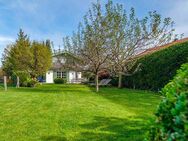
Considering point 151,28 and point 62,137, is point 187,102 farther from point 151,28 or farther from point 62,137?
point 151,28

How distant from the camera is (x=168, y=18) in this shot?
2402 cm

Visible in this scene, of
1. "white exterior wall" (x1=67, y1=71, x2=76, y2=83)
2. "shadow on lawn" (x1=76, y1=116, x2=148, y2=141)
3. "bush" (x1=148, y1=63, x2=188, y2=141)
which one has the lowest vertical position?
"shadow on lawn" (x1=76, y1=116, x2=148, y2=141)

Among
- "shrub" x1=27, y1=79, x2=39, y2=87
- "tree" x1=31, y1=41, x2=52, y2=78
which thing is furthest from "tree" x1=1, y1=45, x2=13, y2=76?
"shrub" x1=27, y1=79, x2=39, y2=87

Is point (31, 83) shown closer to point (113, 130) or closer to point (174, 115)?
point (113, 130)

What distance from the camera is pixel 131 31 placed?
24.4 meters

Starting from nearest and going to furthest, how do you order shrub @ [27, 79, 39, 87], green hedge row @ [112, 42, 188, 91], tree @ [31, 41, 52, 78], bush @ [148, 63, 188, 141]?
bush @ [148, 63, 188, 141] < green hedge row @ [112, 42, 188, 91] < shrub @ [27, 79, 39, 87] < tree @ [31, 41, 52, 78]

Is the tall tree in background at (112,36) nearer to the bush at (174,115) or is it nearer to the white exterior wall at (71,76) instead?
the bush at (174,115)

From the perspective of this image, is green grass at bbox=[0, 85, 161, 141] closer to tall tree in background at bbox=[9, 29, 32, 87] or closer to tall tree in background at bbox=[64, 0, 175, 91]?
tall tree in background at bbox=[64, 0, 175, 91]

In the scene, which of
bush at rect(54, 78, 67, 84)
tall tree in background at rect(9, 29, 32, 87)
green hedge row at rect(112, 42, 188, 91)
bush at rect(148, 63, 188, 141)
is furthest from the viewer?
bush at rect(54, 78, 67, 84)

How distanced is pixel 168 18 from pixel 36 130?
1821cm

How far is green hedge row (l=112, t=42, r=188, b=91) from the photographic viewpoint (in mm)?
20891

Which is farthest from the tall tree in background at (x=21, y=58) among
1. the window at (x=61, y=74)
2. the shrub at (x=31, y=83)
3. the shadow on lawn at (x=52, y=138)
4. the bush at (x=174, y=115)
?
the bush at (x=174, y=115)

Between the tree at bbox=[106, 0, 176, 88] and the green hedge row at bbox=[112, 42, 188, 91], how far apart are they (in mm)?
1467

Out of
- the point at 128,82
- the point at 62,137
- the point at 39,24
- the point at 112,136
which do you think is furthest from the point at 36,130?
the point at 39,24
